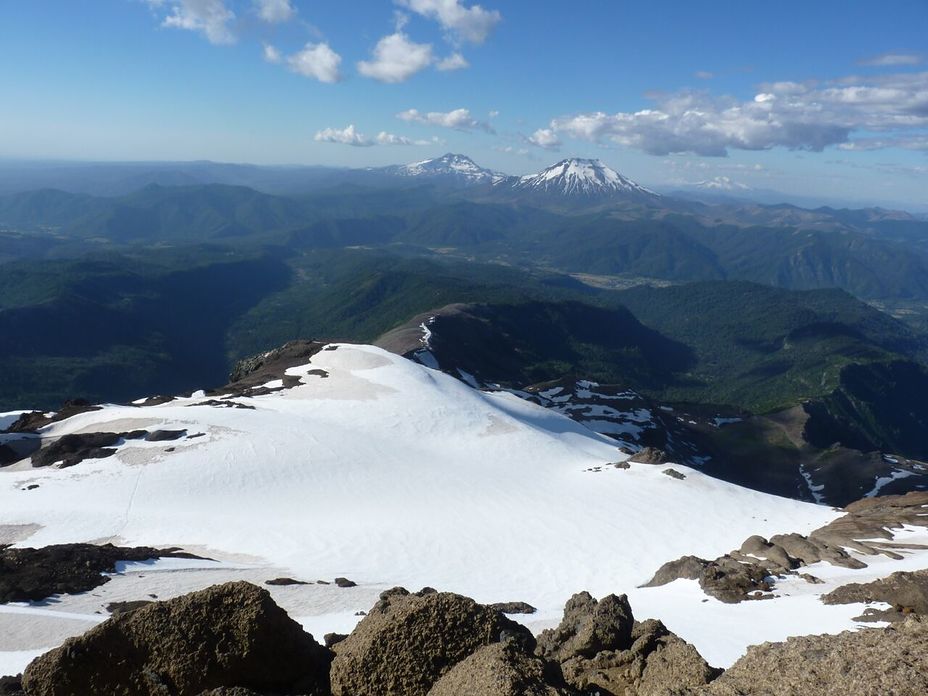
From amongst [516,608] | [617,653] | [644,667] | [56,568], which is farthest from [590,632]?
[56,568]

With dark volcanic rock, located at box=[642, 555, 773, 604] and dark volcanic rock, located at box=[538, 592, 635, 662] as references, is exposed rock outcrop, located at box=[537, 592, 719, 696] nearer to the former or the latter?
dark volcanic rock, located at box=[538, 592, 635, 662]

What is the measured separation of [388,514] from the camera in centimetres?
3631

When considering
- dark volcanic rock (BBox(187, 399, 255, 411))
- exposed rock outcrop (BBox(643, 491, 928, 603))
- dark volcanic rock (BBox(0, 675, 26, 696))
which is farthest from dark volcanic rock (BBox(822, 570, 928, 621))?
dark volcanic rock (BBox(187, 399, 255, 411))

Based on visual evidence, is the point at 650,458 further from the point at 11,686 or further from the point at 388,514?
the point at 11,686

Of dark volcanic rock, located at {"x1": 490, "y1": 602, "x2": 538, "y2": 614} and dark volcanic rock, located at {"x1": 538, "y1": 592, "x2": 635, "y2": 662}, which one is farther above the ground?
dark volcanic rock, located at {"x1": 538, "y1": 592, "x2": 635, "y2": 662}

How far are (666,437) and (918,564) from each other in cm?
8667

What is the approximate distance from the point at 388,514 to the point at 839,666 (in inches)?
1158

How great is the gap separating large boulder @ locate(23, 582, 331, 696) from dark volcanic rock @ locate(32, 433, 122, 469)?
35.5 meters

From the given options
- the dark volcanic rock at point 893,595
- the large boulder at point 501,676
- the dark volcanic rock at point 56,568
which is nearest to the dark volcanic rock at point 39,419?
the dark volcanic rock at point 56,568

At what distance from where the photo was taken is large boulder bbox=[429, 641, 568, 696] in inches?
359

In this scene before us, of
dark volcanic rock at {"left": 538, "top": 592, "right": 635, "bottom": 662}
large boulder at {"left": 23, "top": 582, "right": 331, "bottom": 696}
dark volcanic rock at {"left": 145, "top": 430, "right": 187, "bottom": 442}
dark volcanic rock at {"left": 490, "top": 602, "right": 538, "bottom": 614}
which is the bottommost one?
dark volcanic rock at {"left": 145, "top": 430, "right": 187, "bottom": 442}

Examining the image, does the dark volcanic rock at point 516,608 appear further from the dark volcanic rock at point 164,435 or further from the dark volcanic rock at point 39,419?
the dark volcanic rock at point 39,419

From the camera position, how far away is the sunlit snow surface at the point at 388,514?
Result: 888 inches

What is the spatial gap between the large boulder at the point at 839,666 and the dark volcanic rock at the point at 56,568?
76.3 feet
